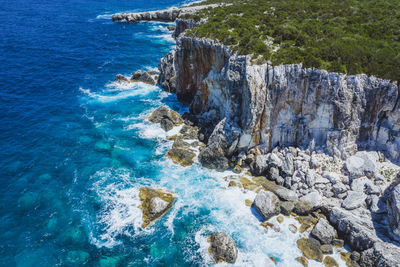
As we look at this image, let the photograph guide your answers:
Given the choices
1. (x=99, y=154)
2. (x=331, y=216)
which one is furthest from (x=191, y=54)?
(x=331, y=216)

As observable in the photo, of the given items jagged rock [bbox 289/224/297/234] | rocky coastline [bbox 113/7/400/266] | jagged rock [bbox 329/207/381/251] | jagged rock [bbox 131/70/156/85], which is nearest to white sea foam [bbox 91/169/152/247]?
rocky coastline [bbox 113/7/400/266]

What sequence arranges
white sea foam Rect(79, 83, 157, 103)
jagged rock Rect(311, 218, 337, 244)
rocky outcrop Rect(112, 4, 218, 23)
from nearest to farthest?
jagged rock Rect(311, 218, 337, 244)
white sea foam Rect(79, 83, 157, 103)
rocky outcrop Rect(112, 4, 218, 23)

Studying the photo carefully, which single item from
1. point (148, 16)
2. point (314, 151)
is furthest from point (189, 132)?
point (148, 16)

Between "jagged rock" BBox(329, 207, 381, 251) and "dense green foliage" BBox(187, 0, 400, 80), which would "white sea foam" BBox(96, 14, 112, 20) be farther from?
"jagged rock" BBox(329, 207, 381, 251)

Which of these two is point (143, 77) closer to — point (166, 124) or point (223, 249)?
point (166, 124)

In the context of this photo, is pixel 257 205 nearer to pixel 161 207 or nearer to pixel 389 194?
pixel 161 207

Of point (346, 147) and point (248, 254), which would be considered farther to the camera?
point (346, 147)
